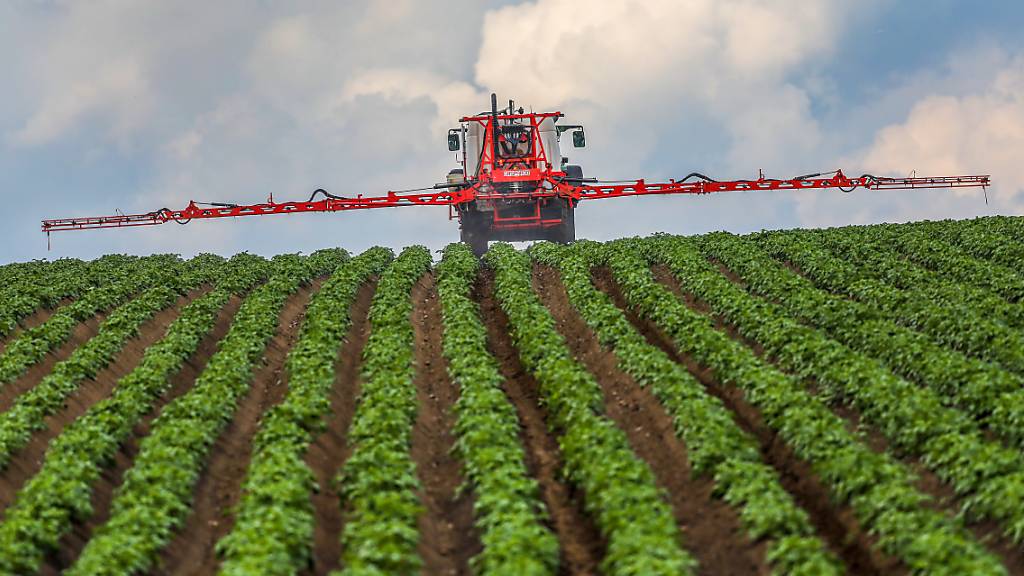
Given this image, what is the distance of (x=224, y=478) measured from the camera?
56.7 ft

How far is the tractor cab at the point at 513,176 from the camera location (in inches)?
1479

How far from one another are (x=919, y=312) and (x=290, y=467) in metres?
13.3

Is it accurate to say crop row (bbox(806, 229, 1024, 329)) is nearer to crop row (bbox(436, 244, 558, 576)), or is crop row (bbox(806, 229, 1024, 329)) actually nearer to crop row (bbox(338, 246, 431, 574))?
crop row (bbox(436, 244, 558, 576))

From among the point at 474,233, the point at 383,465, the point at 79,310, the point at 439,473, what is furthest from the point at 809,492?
the point at 474,233

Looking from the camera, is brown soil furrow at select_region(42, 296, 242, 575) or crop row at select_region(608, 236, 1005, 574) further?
brown soil furrow at select_region(42, 296, 242, 575)

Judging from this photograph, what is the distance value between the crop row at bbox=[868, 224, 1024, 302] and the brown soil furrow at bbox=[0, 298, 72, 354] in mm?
19930

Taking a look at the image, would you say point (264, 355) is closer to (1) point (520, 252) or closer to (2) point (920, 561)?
(1) point (520, 252)

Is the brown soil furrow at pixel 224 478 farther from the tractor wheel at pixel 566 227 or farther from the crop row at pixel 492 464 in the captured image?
the tractor wheel at pixel 566 227

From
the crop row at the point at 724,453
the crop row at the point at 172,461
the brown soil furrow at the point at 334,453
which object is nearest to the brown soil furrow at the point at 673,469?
the crop row at the point at 724,453

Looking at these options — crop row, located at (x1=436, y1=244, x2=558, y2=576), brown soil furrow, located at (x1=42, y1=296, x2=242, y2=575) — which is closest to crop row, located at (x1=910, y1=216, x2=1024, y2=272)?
crop row, located at (x1=436, y1=244, x2=558, y2=576)

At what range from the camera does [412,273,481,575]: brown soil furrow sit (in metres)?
14.4

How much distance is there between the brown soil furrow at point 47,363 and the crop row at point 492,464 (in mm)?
7322

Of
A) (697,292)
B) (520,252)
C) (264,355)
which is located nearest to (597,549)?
(264,355)

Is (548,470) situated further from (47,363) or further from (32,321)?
(32,321)
